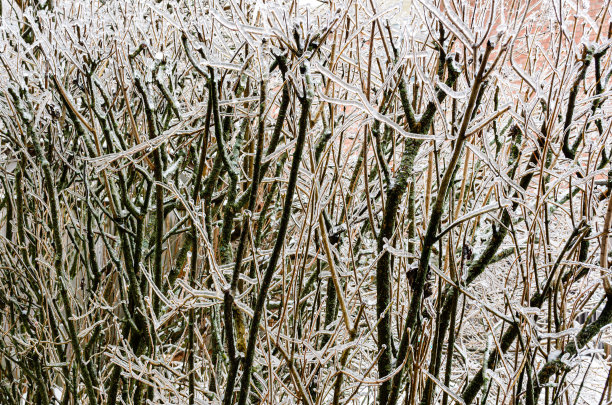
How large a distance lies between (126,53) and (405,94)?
1666 mm

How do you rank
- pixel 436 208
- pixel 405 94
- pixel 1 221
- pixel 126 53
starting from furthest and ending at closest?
pixel 1 221
pixel 126 53
pixel 405 94
pixel 436 208

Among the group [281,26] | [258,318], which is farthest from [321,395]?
[281,26]

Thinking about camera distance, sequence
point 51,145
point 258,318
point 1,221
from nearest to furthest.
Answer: point 258,318 < point 51,145 < point 1,221

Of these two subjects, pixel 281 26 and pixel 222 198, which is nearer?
pixel 281 26

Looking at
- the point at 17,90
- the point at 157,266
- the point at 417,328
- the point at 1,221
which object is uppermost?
the point at 17,90

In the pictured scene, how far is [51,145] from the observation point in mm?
3184

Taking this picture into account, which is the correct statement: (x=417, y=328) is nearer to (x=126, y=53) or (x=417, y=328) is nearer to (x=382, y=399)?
(x=382, y=399)

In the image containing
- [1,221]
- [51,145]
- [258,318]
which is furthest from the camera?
[1,221]

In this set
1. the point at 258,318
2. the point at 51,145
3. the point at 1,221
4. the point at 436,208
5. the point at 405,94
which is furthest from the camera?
the point at 1,221

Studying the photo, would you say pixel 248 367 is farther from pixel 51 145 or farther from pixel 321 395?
pixel 51 145

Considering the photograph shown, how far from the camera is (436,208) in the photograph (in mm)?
1389

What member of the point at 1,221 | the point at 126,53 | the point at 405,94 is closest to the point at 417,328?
the point at 405,94

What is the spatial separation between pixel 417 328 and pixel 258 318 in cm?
55

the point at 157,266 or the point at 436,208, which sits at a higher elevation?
the point at 436,208
